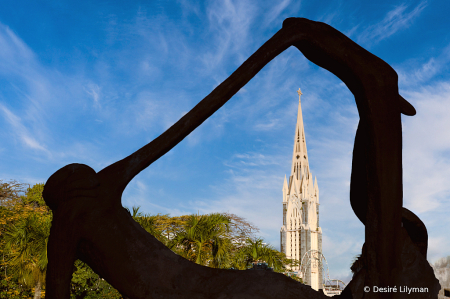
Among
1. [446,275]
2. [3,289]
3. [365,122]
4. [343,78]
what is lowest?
[3,289]

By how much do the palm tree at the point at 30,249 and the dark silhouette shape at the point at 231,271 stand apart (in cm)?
1182

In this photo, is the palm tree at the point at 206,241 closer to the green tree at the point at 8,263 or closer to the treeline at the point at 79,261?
the treeline at the point at 79,261

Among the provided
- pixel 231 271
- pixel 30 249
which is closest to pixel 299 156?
pixel 30 249

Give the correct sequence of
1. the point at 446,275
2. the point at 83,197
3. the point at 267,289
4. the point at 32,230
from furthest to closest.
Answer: the point at 32,230, the point at 446,275, the point at 83,197, the point at 267,289

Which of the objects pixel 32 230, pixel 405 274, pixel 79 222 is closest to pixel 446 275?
pixel 405 274

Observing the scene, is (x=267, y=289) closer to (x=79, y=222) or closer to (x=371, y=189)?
(x=371, y=189)

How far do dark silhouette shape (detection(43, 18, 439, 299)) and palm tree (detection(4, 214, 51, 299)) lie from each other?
11821mm

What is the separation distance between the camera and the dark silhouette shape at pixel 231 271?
2.85 metres

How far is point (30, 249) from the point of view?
44.4 ft

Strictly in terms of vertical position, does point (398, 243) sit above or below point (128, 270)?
above

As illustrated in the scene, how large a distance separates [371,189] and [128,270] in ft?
6.77

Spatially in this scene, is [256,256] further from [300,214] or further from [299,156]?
[299,156]

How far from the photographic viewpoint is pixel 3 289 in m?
17.6

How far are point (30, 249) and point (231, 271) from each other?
1307 centimetres
